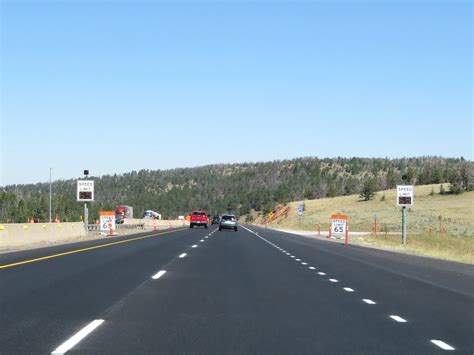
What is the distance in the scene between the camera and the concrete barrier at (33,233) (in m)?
32.9

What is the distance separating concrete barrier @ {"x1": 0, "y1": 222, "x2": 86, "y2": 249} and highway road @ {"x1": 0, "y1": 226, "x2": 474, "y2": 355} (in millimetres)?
11720

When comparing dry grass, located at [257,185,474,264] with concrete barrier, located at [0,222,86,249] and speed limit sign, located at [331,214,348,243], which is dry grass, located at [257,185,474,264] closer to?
speed limit sign, located at [331,214,348,243]

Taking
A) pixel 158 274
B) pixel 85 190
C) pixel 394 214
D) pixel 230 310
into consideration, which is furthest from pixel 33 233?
pixel 394 214

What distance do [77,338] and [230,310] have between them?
3.47m

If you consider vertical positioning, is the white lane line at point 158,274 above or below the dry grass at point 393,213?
above

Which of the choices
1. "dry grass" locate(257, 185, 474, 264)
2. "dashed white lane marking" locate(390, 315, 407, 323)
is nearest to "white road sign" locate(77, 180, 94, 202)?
"dry grass" locate(257, 185, 474, 264)

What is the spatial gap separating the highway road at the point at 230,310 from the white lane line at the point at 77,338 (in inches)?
0.6

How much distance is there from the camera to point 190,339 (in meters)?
9.49

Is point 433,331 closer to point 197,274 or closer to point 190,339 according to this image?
point 190,339

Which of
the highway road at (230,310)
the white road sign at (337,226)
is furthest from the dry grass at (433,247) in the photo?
the highway road at (230,310)

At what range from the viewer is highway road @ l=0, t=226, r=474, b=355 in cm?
922

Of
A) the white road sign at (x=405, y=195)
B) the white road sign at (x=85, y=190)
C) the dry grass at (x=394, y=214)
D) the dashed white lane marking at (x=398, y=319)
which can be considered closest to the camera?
the dashed white lane marking at (x=398, y=319)

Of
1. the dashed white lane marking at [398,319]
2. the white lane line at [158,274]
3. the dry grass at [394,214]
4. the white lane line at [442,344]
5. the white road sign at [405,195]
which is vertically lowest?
the dry grass at [394,214]

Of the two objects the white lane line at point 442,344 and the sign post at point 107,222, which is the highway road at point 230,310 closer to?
the white lane line at point 442,344
